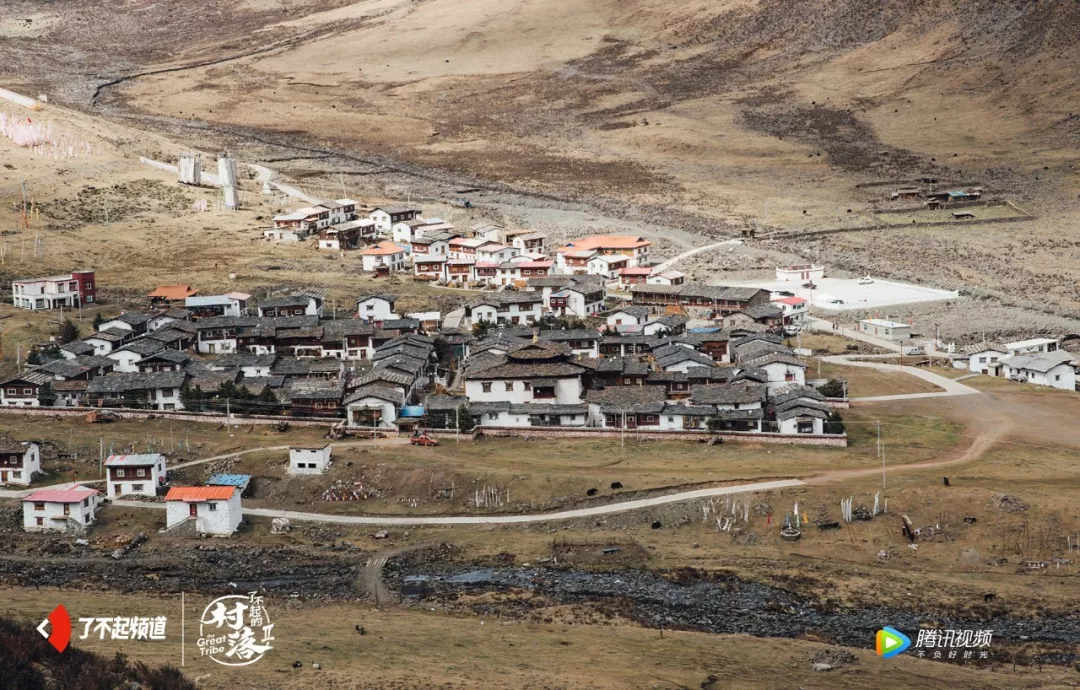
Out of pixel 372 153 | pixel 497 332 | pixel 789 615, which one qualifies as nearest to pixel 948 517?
pixel 789 615

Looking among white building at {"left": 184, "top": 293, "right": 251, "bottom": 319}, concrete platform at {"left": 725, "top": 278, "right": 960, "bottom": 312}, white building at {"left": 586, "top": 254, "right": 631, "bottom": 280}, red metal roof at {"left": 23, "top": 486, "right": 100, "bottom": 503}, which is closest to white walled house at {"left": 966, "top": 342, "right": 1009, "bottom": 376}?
concrete platform at {"left": 725, "top": 278, "right": 960, "bottom": 312}

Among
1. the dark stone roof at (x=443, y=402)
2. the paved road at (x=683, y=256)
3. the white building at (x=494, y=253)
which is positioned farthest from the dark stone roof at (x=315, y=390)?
the paved road at (x=683, y=256)

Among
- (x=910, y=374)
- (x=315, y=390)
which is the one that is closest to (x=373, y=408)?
(x=315, y=390)

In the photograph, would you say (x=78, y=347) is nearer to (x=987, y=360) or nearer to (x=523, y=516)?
(x=523, y=516)

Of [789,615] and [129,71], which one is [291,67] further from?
[789,615]

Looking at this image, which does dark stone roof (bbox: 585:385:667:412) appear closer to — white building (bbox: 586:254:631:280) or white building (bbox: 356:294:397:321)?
white building (bbox: 356:294:397:321)

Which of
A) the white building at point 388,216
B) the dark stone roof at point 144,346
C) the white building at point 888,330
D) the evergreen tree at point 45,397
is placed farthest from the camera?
the white building at point 388,216

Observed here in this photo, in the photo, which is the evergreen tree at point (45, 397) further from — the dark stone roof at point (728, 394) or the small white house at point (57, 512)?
the dark stone roof at point (728, 394)
